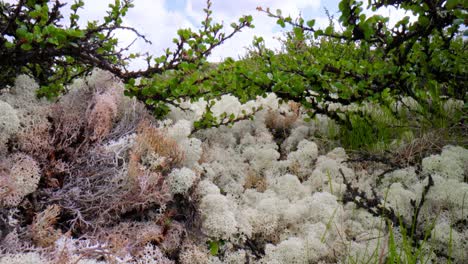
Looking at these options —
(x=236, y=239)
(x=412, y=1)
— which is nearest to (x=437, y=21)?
(x=412, y=1)

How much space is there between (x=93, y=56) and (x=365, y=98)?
1952mm

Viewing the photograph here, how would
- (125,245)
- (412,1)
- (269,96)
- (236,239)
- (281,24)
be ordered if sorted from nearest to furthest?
(125,245)
(236,239)
(412,1)
(281,24)
(269,96)

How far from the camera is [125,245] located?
2199 mm

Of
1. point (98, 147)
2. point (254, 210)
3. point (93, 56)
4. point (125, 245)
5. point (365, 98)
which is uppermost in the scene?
point (365, 98)

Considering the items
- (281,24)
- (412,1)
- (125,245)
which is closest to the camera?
(125,245)

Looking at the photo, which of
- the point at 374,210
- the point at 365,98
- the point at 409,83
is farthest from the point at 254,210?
the point at 409,83

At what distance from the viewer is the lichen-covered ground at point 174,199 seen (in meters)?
2.19

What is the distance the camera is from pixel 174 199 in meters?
2.61

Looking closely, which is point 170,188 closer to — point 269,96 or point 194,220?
point 194,220

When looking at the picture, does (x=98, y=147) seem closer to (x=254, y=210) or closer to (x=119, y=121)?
(x=119, y=121)

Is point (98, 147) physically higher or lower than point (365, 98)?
lower

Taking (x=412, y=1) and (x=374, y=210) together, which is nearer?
(x=374, y=210)

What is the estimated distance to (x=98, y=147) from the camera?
8.50ft

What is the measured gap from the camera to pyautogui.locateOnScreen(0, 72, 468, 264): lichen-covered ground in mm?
2186
